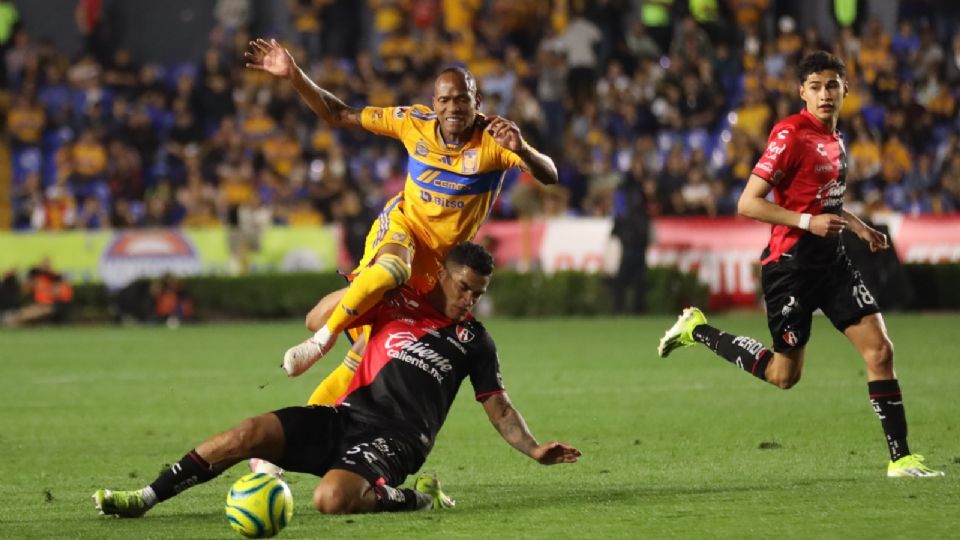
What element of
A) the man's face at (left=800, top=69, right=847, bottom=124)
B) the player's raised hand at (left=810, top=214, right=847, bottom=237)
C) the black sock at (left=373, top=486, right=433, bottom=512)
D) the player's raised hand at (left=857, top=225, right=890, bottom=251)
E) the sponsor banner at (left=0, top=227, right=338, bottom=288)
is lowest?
the sponsor banner at (left=0, top=227, right=338, bottom=288)

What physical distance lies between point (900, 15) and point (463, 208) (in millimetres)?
21008

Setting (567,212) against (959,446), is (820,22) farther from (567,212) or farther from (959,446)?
(959,446)

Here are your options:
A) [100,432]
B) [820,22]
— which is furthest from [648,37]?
[100,432]

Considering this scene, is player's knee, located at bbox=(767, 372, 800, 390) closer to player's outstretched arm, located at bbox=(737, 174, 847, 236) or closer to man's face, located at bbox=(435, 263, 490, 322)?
player's outstretched arm, located at bbox=(737, 174, 847, 236)

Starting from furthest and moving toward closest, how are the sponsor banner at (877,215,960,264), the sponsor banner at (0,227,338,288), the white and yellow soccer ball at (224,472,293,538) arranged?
the sponsor banner at (0,227,338,288) → the sponsor banner at (877,215,960,264) → the white and yellow soccer ball at (224,472,293,538)

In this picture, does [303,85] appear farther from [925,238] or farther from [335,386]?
[925,238]

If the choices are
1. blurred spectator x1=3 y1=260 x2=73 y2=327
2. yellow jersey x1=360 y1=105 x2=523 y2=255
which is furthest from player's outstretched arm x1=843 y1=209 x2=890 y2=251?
blurred spectator x1=3 y1=260 x2=73 y2=327

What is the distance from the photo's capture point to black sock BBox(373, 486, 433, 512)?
749 cm

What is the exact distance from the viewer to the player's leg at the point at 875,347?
A: 8711mm

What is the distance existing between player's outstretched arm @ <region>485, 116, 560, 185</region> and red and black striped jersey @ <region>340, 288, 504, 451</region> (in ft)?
2.97

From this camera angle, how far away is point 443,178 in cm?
918

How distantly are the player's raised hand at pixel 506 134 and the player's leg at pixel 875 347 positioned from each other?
2011 mm

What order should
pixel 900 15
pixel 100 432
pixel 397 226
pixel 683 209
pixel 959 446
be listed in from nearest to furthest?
pixel 397 226
pixel 959 446
pixel 100 432
pixel 683 209
pixel 900 15

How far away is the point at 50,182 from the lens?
98.4 ft
